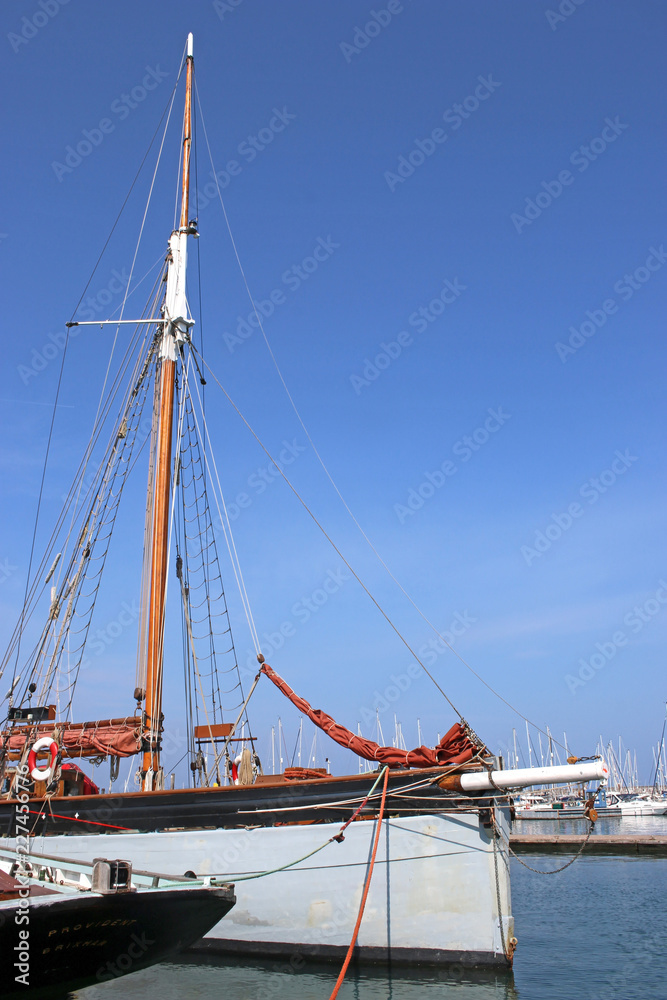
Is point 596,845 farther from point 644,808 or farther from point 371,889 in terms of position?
point 644,808

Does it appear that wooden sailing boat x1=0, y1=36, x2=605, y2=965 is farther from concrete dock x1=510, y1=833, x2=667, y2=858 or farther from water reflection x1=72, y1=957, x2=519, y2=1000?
concrete dock x1=510, y1=833, x2=667, y2=858

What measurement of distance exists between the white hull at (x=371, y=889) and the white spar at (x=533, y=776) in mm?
670

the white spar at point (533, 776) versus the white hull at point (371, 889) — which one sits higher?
the white spar at point (533, 776)

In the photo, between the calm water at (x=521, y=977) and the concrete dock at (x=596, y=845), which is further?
the concrete dock at (x=596, y=845)

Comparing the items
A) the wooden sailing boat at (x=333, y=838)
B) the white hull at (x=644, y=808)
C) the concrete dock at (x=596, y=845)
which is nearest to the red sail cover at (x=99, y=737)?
the wooden sailing boat at (x=333, y=838)

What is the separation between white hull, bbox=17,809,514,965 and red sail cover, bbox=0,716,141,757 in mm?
3512

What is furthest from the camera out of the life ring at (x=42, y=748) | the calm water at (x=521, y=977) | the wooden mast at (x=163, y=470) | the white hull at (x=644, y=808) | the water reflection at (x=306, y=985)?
the white hull at (x=644, y=808)

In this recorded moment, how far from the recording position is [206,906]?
999 centimetres

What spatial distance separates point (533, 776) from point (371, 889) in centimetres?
354

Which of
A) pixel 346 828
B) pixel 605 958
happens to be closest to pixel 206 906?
pixel 346 828

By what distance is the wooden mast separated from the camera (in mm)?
17500

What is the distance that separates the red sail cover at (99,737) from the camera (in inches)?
667

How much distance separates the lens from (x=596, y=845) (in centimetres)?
3991

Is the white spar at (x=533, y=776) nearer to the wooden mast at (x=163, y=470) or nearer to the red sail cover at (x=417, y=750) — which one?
the red sail cover at (x=417, y=750)
